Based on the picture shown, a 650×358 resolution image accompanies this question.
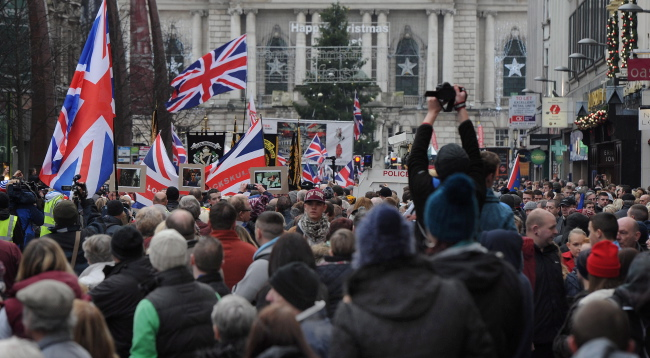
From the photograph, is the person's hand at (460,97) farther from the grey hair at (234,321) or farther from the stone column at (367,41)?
the stone column at (367,41)

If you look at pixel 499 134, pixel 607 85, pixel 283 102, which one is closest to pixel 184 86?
pixel 607 85

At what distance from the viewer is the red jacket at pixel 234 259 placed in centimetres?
859

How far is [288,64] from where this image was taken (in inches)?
3378

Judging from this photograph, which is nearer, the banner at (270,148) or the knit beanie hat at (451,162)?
the knit beanie hat at (451,162)

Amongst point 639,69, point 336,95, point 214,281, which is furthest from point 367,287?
point 336,95

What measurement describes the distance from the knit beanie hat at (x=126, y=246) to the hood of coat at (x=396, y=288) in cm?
312

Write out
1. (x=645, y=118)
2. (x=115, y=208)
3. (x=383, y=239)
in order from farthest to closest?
(x=645, y=118) → (x=115, y=208) → (x=383, y=239)

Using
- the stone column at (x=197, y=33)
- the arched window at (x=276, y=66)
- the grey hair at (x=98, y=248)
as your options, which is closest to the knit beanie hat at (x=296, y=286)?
the grey hair at (x=98, y=248)

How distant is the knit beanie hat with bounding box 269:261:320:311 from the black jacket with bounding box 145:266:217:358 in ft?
2.63

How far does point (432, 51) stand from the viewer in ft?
293

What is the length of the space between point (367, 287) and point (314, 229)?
607 centimetres

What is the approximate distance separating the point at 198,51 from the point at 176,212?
81.0 meters

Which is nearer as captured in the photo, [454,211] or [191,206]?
[454,211]

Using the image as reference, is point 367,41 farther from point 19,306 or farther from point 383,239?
point 383,239
